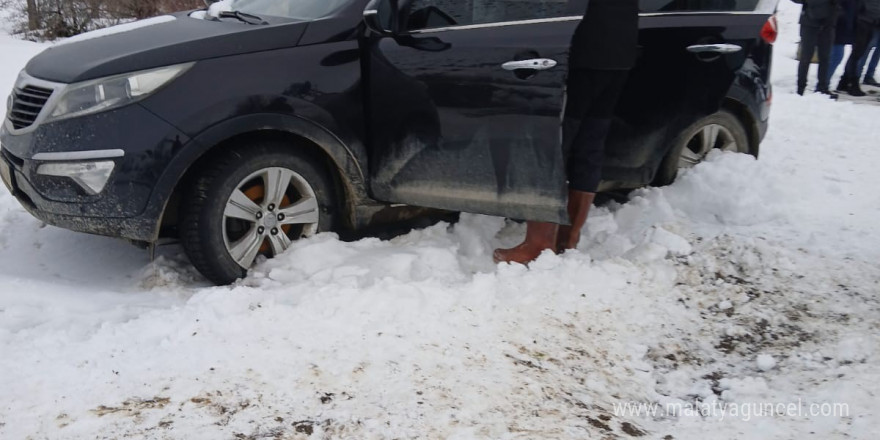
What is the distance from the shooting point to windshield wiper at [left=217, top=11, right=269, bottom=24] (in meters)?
3.89

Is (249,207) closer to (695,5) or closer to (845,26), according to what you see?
(695,5)

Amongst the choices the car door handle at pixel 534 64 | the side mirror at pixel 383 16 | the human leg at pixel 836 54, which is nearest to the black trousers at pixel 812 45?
the human leg at pixel 836 54

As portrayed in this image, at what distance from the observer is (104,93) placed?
3.35 metres

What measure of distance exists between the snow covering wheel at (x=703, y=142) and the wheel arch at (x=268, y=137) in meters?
2.06

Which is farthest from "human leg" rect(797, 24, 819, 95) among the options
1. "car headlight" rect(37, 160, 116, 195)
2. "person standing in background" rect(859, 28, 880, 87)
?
"car headlight" rect(37, 160, 116, 195)

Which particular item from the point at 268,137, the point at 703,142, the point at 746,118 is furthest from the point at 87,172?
the point at 746,118

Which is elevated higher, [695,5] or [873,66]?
[695,5]

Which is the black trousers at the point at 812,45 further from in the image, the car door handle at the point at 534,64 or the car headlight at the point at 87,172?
the car headlight at the point at 87,172

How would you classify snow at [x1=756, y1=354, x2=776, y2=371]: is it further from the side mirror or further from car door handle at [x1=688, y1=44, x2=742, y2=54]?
the side mirror

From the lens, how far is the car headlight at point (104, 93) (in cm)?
334

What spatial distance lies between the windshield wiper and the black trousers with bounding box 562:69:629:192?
1.64 meters

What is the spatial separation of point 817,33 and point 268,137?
8484mm

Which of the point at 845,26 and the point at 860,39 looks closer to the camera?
the point at 860,39

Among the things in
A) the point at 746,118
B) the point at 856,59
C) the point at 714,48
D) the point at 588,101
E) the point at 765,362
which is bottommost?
the point at 856,59
